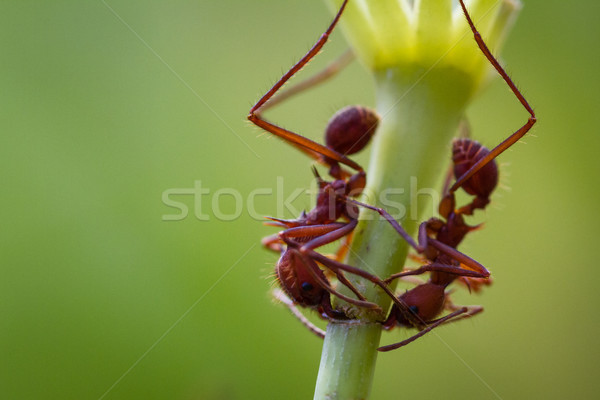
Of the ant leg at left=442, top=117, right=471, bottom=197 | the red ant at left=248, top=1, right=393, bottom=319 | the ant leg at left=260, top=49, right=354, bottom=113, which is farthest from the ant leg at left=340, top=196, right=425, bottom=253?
the ant leg at left=260, top=49, right=354, bottom=113

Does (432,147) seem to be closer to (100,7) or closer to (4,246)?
(4,246)

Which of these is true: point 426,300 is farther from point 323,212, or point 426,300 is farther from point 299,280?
point 323,212

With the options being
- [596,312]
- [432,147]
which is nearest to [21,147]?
[432,147]

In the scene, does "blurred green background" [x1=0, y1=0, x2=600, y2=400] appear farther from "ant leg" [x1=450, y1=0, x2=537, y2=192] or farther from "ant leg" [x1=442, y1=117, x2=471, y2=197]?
"ant leg" [x1=450, y1=0, x2=537, y2=192]

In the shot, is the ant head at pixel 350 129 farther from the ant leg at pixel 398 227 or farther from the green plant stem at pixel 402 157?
the ant leg at pixel 398 227

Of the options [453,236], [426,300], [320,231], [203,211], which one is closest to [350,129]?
Result: [320,231]

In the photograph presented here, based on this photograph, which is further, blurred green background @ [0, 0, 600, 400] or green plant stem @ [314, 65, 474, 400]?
blurred green background @ [0, 0, 600, 400]

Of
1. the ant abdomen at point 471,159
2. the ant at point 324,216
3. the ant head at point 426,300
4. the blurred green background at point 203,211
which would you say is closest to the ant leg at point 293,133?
the ant at point 324,216
